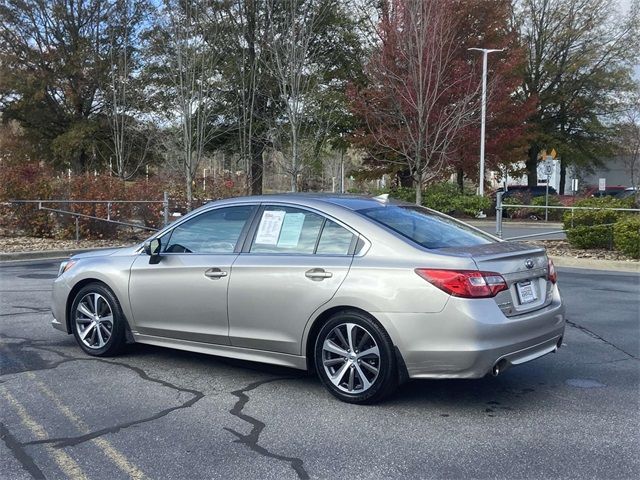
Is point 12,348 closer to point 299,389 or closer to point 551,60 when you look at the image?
point 299,389

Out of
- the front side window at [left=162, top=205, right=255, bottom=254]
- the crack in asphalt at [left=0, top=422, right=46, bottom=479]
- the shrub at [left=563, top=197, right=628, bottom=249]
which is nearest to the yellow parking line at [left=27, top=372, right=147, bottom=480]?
the crack in asphalt at [left=0, top=422, right=46, bottom=479]

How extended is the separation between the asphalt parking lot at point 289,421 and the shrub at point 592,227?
31.4ft

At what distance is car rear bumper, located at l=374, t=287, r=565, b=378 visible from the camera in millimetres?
4480

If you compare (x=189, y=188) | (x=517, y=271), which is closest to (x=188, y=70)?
(x=189, y=188)

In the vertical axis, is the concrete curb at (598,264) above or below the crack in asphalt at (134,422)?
below

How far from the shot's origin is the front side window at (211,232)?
223 inches

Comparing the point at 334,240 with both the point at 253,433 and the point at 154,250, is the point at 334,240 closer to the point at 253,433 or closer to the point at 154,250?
the point at 253,433

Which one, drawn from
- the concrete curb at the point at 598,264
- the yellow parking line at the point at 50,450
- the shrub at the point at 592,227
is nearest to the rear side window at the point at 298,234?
the yellow parking line at the point at 50,450

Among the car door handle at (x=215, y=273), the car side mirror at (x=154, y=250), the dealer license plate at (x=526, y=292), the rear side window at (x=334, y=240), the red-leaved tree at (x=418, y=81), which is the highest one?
the red-leaved tree at (x=418, y=81)

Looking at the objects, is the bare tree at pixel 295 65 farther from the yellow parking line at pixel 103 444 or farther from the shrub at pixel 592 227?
the yellow parking line at pixel 103 444

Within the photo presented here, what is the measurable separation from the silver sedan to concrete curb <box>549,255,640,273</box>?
29.2 ft

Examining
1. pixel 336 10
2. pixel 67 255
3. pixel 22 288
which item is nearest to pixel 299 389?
pixel 22 288

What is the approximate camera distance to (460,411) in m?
4.84

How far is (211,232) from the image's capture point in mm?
5816
